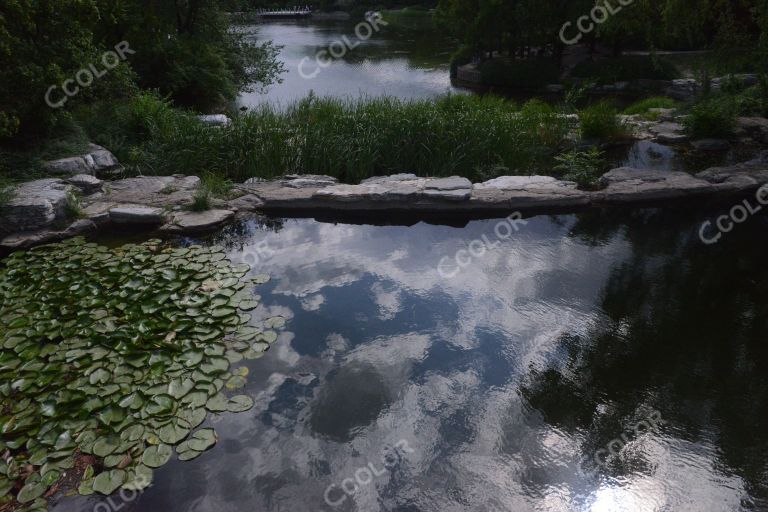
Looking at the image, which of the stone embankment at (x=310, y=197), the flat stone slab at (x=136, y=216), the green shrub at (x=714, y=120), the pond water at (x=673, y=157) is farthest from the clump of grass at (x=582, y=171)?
the flat stone slab at (x=136, y=216)

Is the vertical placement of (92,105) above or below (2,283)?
above

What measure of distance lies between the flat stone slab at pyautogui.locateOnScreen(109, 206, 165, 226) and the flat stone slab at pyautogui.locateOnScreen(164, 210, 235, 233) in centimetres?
16

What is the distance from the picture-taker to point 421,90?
15.2 m

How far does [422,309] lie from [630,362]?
1.53 meters

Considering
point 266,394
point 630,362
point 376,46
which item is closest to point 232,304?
point 266,394

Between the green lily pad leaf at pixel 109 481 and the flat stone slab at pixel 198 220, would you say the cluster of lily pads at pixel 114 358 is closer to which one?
the green lily pad leaf at pixel 109 481

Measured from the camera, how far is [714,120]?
332 inches

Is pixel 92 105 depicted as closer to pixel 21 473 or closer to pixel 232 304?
pixel 232 304

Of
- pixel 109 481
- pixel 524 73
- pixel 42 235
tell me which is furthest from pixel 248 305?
pixel 524 73

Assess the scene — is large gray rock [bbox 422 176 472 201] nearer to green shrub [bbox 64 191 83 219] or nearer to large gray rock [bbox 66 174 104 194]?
green shrub [bbox 64 191 83 219]

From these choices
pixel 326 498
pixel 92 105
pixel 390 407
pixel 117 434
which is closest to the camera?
pixel 326 498

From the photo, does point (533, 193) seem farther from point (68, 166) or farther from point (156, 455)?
point (68, 166)

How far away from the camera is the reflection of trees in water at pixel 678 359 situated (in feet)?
10.2

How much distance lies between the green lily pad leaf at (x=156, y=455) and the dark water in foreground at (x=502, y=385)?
9cm
